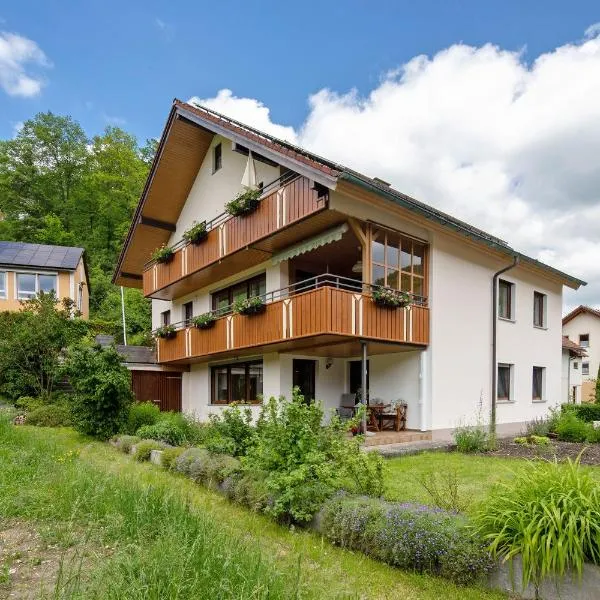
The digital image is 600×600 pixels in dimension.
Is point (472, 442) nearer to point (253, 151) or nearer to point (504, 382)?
point (504, 382)

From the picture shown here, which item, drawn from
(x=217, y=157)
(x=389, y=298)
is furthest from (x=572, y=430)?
(x=217, y=157)

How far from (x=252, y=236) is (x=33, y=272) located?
24343 mm

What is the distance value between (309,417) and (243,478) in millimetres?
1499

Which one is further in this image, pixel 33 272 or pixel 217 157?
pixel 33 272

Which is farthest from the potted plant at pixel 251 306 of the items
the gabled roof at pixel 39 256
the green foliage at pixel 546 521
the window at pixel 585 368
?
the window at pixel 585 368

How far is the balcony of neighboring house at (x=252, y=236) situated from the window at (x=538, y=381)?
11.6 meters

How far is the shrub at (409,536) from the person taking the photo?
14.6 feet

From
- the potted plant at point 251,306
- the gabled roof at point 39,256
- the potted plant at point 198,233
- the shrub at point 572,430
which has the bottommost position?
the shrub at point 572,430

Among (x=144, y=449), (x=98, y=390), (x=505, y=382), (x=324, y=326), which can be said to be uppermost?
(x=324, y=326)

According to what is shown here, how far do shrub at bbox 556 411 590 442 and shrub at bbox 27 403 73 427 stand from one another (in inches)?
651

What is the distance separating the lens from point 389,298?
12.5 m

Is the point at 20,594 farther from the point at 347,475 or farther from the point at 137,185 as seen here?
the point at 137,185

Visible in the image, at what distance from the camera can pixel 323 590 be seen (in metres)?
3.80

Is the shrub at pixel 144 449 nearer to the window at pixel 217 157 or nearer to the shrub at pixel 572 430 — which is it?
the window at pixel 217 157
